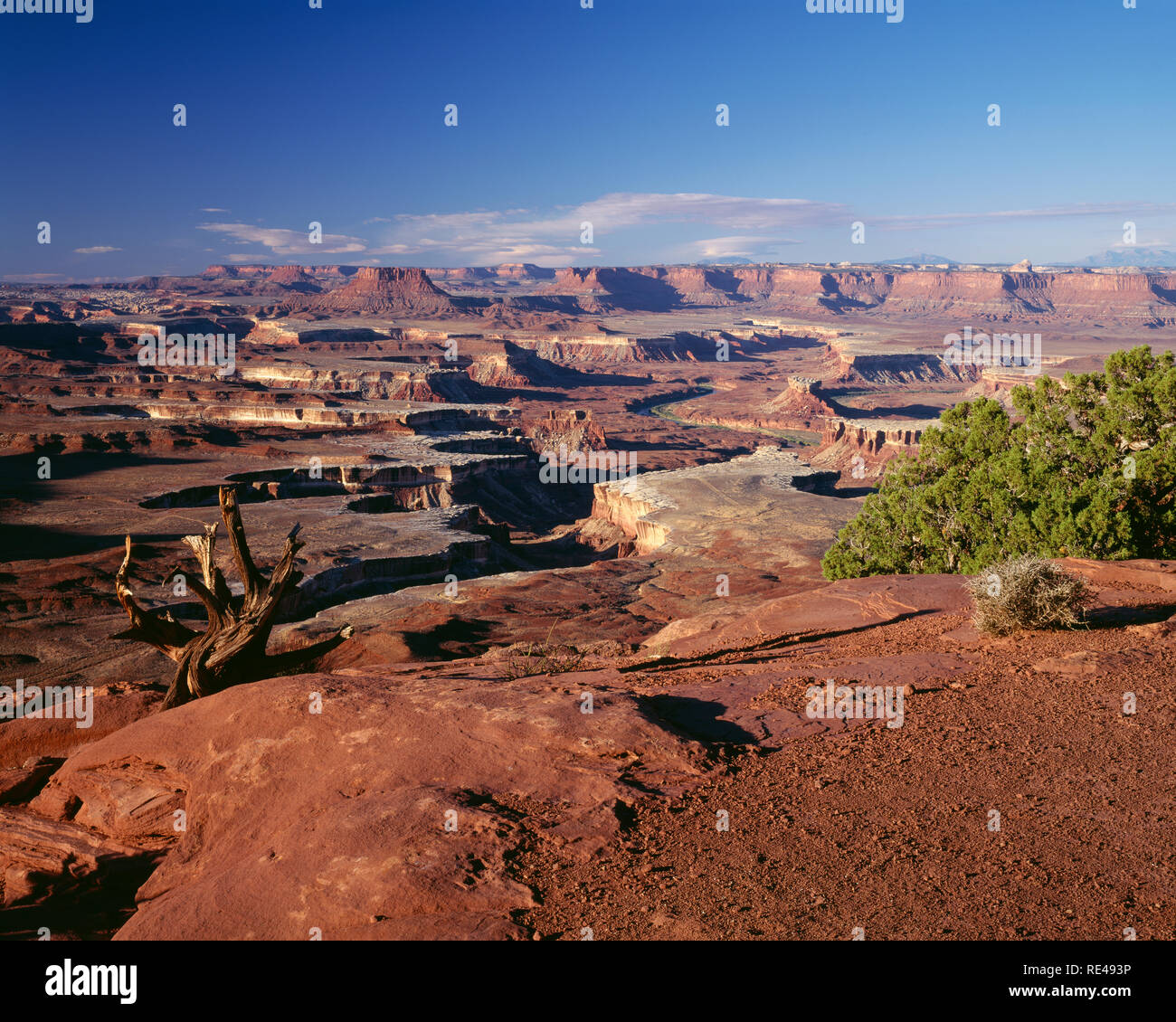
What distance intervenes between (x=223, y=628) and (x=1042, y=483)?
68.4ft

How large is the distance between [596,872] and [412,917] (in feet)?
5.78

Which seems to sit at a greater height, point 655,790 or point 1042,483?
point 1042,483

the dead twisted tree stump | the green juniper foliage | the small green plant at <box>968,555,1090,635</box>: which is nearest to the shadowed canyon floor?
the small green plant at <box>968,555,1090,635</box>

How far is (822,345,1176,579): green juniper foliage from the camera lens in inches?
894

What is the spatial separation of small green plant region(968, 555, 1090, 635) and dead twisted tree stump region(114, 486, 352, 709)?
1054 cm

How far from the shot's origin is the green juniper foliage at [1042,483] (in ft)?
74.5

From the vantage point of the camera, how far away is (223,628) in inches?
574

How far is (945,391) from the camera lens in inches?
6752

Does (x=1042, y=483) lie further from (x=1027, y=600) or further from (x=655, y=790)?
(x=655, y=790)

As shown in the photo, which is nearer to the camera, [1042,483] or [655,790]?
[655,790]

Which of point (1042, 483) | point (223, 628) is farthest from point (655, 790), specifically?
point (1042, 483)

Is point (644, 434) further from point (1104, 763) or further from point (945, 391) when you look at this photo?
point (1104, 763)

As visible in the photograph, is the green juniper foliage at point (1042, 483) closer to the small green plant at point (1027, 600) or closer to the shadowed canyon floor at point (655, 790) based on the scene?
the shadowed canyon floor at point (655, 790)
